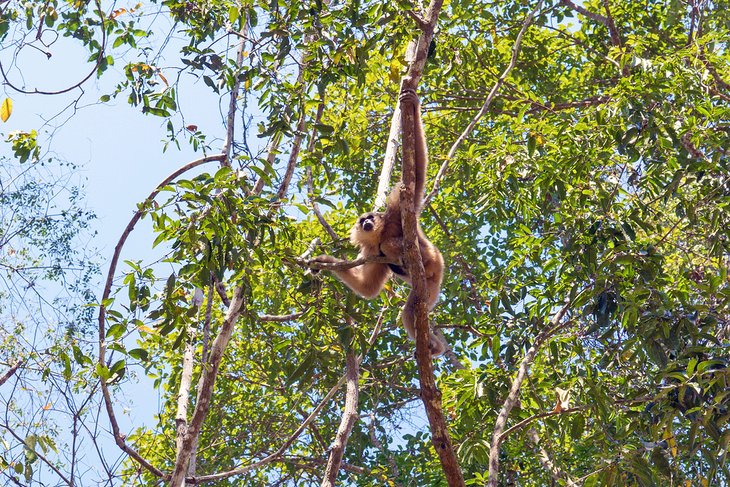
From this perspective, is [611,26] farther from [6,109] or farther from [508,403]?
[6,109]

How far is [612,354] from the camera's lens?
20.4 ft

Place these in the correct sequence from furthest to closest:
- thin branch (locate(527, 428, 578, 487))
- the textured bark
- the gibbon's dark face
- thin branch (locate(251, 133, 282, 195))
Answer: thin branch (locate(527, 428, 578, 487)), the gibbon's dark face, thin branch (locate(251, 133, 282, 195)), the textured bark

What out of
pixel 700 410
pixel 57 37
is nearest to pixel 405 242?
pixel 700 410

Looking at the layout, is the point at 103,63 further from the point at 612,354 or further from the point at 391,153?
the point at 612,354

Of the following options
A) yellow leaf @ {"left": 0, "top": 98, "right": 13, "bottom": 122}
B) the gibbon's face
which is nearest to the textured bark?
the gibbon's face

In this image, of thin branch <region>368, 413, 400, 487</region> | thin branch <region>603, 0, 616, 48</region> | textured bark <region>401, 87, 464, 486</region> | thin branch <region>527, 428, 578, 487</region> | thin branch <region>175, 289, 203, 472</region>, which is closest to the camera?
textured bark <region>401, 87, 464, 486</region>

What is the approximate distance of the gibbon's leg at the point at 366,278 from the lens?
7.65 metres

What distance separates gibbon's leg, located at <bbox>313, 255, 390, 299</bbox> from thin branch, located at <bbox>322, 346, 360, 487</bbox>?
4.30ft

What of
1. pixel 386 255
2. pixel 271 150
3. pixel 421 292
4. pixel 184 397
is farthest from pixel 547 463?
pixel 271 150

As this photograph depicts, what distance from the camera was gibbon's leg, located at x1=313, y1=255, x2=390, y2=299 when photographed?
7648mm

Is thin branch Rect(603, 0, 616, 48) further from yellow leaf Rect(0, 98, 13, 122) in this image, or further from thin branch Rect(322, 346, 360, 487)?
yellow leaf Rect(0, 98, 13, 122)

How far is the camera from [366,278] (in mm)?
7812

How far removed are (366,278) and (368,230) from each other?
793mm

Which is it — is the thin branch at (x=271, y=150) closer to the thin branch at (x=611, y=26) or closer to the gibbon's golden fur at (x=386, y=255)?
the gibbon's golden fur at (x=386, y=255)
